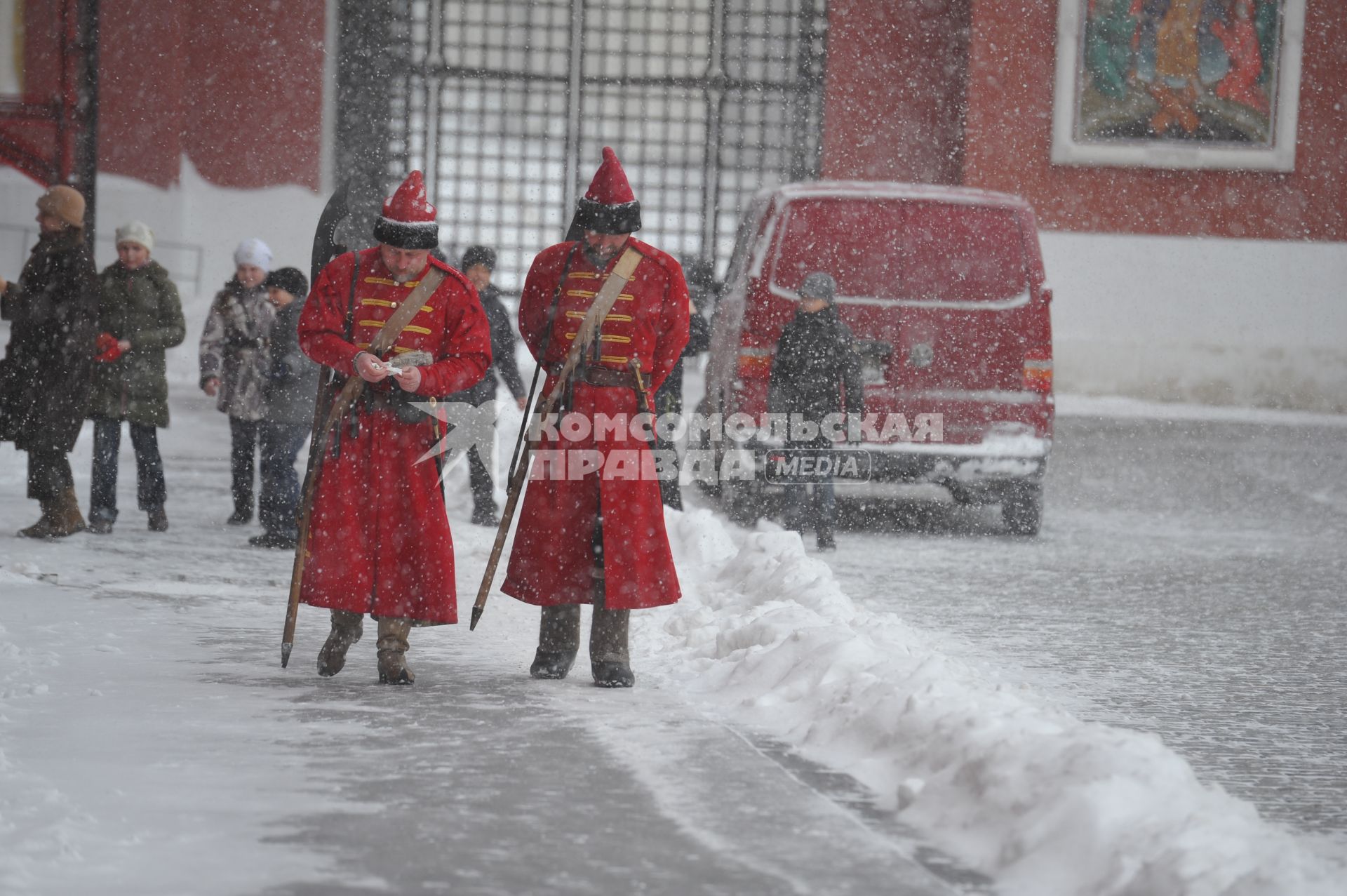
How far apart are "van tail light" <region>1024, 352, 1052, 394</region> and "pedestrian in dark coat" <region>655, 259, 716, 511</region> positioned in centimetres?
182

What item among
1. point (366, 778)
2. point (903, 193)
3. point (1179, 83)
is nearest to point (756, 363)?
point (903, 193)

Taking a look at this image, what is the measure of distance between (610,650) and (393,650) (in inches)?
27.4

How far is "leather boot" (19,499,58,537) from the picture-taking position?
908 centimetres

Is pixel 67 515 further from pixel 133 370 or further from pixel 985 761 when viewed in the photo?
pixel 985 761

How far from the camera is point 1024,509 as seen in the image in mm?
10992

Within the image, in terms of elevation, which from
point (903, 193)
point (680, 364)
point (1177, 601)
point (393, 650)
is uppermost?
point (903, 193)

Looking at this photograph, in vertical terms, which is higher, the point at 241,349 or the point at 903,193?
the point at 903,193

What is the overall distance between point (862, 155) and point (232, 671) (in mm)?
16355

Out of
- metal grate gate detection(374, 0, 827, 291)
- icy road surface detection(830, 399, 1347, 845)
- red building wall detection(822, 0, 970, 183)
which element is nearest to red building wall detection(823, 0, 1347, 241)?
red building wall detection(822, 0, 970, 183)

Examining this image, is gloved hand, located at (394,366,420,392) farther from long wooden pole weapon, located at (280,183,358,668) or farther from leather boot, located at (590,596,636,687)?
leather boot, located at (590,596,636,687)

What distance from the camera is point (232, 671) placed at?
6.09 meters

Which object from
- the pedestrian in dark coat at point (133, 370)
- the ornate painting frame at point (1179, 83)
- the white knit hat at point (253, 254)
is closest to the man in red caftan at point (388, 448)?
the pedestrian in dark coat at point (133, 370)

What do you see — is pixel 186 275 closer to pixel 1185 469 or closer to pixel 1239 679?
pixel 1185 469

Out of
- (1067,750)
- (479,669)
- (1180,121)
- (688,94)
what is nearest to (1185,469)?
(1180,121)
